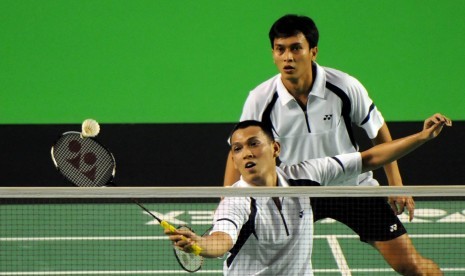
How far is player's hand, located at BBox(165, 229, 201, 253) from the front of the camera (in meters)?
4.02

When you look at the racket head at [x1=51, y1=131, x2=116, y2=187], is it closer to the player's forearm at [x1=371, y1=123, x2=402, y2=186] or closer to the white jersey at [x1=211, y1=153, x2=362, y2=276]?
the white jersey at [x1=211, y1=153, x2=362, y2=276]

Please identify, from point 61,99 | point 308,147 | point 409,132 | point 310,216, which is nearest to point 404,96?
point 409,132

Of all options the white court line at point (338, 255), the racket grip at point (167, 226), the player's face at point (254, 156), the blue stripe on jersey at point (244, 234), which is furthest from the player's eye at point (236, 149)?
the white court line at point (338, 255)

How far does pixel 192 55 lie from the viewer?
9.31 m

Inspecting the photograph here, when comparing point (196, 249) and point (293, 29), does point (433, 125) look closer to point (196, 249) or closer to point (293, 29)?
point (293, 29)

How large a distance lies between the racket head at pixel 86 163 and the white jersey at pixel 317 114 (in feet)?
3.44

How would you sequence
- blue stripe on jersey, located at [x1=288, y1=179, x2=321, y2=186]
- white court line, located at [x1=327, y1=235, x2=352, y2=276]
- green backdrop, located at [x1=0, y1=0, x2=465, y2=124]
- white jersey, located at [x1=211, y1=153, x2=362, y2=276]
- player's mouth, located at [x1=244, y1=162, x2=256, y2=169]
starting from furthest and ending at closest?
green backdrop, located at [x1=0, y1=0, x2=465, y2=124]
white court line, located at [x1=327, y1=235, x2=352, y2=276]
blue stripe on jersey, located at [x1=288, y1=179, x2=321, y2=186]
player's mouth, located at [x1=244, y1=162, x2=256, y2=169]
white jersey, located at [x1=211, y1=153, x2=362, y2=276]

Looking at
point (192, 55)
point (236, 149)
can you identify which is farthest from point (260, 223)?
point (192, 55)

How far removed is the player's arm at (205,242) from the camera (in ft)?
13.2

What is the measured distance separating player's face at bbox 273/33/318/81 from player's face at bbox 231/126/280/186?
1.09 m

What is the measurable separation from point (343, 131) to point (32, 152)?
13.3 ft

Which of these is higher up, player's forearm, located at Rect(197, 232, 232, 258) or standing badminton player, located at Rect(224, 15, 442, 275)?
standing badminton player, located at Rect(224, 15, 442, 275)

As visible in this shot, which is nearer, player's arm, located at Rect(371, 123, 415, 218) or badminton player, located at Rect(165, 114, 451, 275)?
badminton player, located at Rect(165, 114, 451, 275)

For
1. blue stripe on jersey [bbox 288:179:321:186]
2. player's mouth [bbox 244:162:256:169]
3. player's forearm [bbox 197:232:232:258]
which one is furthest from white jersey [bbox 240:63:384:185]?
player's forearm [bbox 197:232:232:258]
